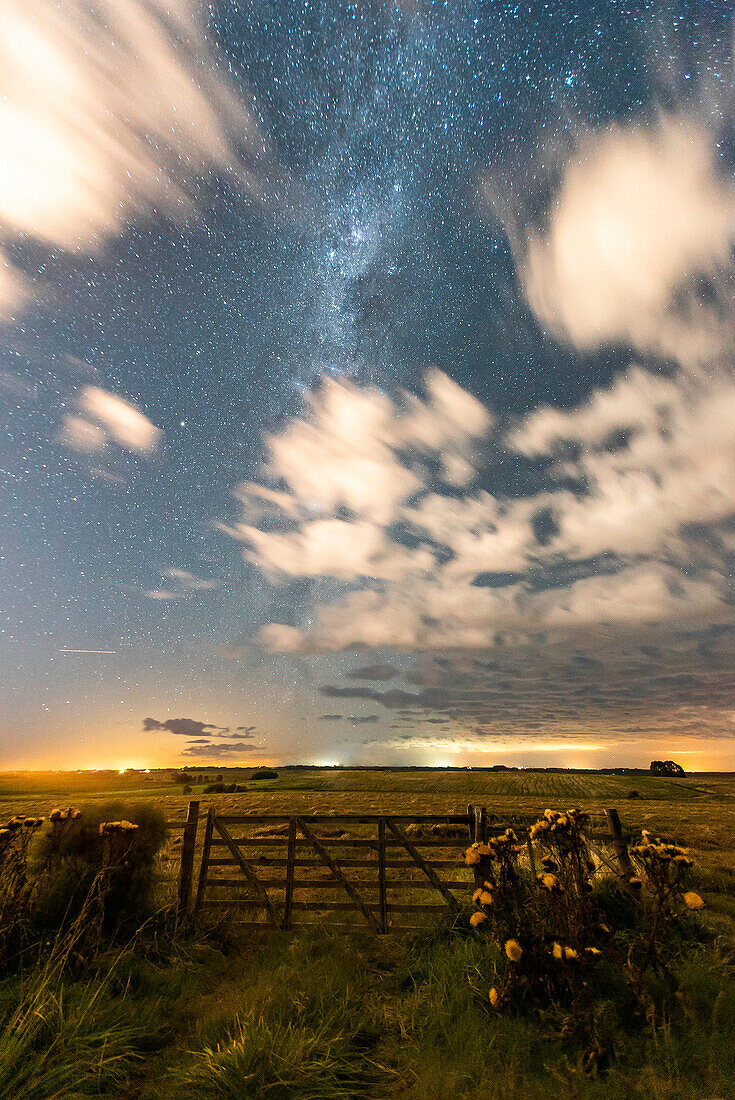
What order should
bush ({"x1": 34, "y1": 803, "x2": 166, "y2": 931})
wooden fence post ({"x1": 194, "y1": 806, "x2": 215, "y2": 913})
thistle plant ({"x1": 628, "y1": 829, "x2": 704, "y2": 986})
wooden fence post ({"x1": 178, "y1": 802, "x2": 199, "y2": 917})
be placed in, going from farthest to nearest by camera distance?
wooden fence post ({"x1": 194, "y1": 806, "x2": 215, "y2": 913}), wooden fence post ({"x1": 178, "y1": 802, "x2": 199, "y2": 917}), bush ({"x1": 34, "y1": 803, "x2": 166, "y2": 931}), thistle plant ({"x1": 628, "y1": 829, "x2": 704, "y2": 986})

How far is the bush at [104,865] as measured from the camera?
24.1 ft

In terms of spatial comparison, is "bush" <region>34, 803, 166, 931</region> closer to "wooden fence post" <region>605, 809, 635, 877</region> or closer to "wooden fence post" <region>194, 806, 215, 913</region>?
"wooden fence post" <region>194, 806, 215, 913</region>

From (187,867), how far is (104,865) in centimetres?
246

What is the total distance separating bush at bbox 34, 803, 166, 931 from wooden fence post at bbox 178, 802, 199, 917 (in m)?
0.48

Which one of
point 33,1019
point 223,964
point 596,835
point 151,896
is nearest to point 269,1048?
point 33,1019

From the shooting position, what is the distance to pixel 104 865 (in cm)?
682

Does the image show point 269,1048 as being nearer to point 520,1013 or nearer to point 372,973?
point 520,1013

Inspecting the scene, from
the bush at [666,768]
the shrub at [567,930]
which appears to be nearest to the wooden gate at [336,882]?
the shrub at [567,930]

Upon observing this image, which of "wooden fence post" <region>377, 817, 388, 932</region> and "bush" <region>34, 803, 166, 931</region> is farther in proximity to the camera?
"wooden fence post" <region>377, 817, 388, 932</region>

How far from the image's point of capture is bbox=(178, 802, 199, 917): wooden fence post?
27.8 ft

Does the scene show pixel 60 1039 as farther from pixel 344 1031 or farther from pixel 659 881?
pixel 659 881

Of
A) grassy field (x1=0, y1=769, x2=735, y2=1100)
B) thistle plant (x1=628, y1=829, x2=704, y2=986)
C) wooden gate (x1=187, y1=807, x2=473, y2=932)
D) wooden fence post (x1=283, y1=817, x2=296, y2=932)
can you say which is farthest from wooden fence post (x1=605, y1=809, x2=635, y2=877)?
wooden fence post (x1=283, y1=817, x2=296, y2=932)

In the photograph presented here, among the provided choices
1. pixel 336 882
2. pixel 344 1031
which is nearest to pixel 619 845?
pixel 336 882

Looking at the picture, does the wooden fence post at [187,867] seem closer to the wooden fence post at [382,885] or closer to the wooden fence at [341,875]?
the wooden fence at [341,875]
